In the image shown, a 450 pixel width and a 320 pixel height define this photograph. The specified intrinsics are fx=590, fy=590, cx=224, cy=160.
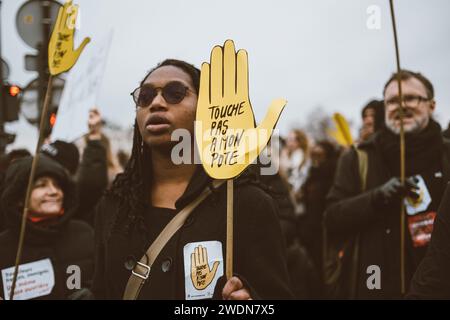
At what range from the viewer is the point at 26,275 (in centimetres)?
207

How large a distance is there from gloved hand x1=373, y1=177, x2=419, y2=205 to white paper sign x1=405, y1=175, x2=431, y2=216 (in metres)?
0.01

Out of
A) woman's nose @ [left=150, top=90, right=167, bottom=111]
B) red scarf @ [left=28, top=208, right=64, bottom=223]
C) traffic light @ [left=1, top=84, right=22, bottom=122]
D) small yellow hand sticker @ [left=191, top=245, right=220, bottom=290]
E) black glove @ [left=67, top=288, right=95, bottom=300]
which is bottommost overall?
black glove @ [left=67, top=288, right=95, bottom=300]

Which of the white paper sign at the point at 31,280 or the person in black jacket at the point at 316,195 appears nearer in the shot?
the white paper sign at the point at 31,280

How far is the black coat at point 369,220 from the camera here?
2.30 m

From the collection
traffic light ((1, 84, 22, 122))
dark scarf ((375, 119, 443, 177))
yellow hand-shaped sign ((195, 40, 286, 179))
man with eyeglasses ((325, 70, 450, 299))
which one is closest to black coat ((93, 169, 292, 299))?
yellow hand-shaped sign ((195, 40, 286, 179))

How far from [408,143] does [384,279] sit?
0.55m

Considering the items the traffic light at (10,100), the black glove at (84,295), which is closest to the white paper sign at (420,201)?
the black glove at (84,295)

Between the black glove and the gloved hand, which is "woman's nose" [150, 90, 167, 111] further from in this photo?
the gloved hand

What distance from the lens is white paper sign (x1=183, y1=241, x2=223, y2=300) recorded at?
164 centimetres

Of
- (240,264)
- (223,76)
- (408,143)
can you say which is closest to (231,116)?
(223,76)

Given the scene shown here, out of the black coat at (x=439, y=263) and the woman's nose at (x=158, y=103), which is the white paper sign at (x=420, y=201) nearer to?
the black coat at (x=439, y=263)

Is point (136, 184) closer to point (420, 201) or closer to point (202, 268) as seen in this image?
point (202, 268)

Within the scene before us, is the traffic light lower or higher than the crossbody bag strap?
higher

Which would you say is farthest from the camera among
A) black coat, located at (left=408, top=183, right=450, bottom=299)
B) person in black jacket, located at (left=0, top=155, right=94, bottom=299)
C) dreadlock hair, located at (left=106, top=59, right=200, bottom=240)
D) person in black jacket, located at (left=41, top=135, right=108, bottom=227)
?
person in black jacket, located at (left=41, top=135, right=108, bottom=227)
